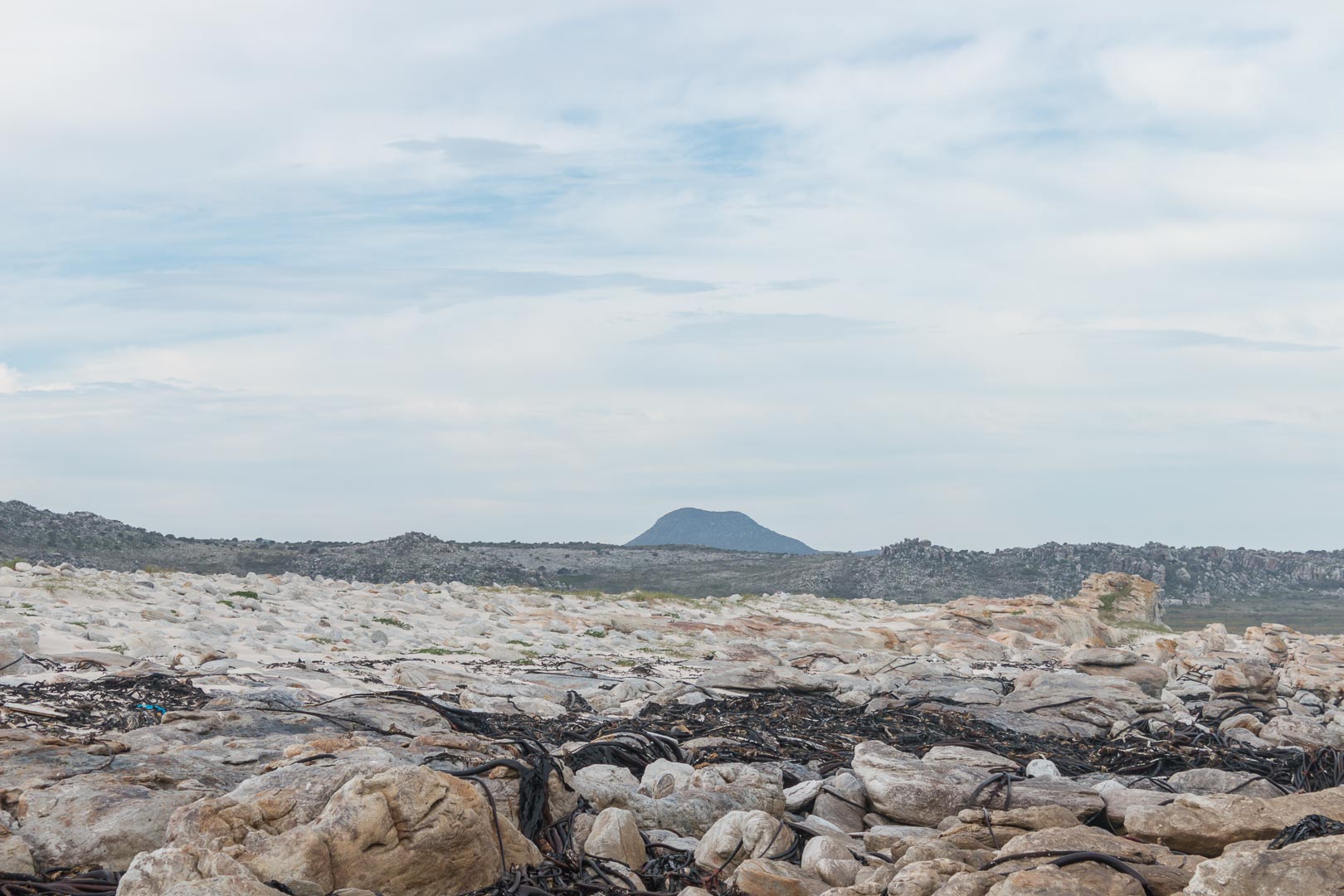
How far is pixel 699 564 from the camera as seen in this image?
59156 millimetres

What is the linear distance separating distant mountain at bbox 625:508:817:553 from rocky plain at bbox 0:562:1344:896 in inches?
4263

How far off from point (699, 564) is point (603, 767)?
52.4 m

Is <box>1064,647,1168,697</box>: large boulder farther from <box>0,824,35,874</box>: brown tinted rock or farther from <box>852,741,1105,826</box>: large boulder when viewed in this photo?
<box>0,824,35,874</box>: brown tinted rock

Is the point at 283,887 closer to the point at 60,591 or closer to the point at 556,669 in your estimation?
the point at 556,669

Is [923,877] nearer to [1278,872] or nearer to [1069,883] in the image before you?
[1069,883]

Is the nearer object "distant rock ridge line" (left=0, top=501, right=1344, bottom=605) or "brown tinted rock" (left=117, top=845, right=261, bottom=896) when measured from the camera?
"brown tinted rock" (left=117, top=845, right=261, bottom=896)

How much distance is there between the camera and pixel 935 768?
24.6ft

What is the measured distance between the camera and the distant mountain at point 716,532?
126 metres

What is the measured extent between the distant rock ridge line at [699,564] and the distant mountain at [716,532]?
5677 centimetres

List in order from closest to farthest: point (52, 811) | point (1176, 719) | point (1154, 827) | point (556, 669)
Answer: point (52, 811), point (1154, 827), point (1176, 719), point (556, 669)

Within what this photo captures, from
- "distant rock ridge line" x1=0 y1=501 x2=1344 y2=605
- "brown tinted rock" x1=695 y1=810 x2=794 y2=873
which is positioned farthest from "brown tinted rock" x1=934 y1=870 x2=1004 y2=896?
"distant rock ridge line" x1=0 y1=501 x2=1344 y2=605

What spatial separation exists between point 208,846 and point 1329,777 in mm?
8092

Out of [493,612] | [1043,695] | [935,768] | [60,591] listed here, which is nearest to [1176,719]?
[1043,695]

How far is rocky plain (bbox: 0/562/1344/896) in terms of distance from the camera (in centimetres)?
480
